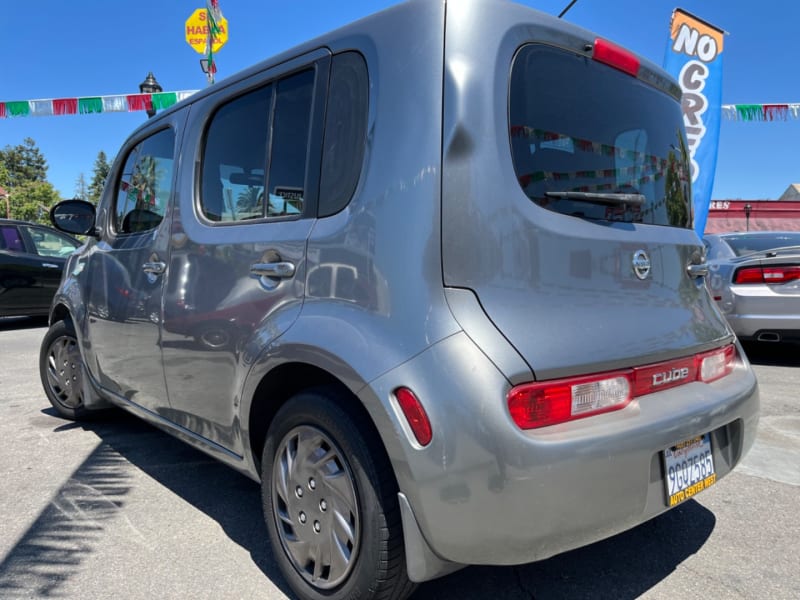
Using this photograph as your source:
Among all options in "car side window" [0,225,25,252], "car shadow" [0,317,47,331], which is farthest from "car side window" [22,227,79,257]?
"car shadow" [0,317,47,331]

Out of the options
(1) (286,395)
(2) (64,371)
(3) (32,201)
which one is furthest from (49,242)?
(3) (32,201)

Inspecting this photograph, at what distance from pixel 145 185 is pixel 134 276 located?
0.56m

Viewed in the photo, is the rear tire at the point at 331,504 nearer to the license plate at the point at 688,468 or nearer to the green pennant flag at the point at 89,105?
the license plate at the point at 688,468

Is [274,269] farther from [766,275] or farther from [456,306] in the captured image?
[766,275]

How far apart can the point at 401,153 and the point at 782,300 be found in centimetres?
519

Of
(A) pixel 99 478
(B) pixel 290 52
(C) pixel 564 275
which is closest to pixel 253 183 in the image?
(B) pixel 290 52

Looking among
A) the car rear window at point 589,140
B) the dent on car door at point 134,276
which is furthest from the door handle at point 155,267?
the car rear window at point 589,140

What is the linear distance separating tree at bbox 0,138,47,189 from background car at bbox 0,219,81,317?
83646 millimetres

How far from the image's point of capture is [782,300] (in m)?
5.57

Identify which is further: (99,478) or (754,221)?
(754,221)

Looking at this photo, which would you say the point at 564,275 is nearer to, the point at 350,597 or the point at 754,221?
the point at 350,597

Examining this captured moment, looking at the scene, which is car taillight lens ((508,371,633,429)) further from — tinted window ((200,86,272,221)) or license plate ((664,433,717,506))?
tinted window ((200,86,272,221))

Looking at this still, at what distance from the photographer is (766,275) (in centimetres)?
568

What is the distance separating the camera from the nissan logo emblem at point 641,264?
2.00m
